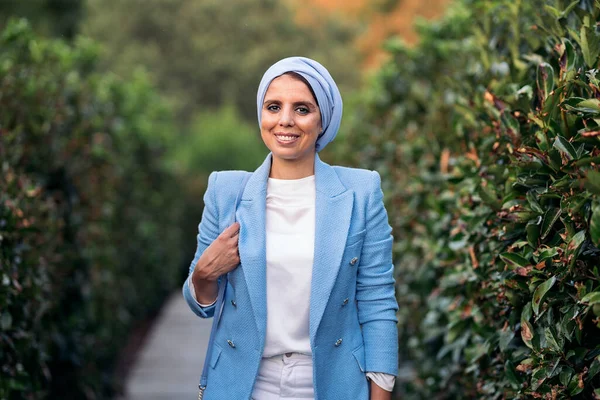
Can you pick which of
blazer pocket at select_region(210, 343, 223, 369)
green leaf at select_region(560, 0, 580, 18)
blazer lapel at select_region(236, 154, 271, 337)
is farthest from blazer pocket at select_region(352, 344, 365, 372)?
green leaf at select_region(560, 0, 580, 18)

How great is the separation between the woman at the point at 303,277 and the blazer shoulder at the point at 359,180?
0.07 ft

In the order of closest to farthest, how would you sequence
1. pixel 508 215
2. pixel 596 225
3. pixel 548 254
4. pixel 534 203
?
1. pixel 596 225
2. pixel 548 254
3. pixel 534 203
4. pixel 508 215

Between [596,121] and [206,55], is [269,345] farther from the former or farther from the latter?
[206,55]

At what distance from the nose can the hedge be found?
1.51 metres

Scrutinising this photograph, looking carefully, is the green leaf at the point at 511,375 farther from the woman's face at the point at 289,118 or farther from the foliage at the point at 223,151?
the foliage at the point at 223,151

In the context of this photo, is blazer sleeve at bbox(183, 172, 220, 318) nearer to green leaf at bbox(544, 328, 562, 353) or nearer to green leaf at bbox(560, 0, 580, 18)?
green leaf at bbox(544, 328, 562, 353)

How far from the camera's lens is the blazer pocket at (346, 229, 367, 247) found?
303 centimetres

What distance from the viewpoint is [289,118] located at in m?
3.00

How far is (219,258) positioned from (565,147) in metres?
1.18

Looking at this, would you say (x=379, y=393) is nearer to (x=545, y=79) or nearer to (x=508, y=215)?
(x=508, y=215)

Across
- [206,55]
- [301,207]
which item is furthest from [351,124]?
[206,55]

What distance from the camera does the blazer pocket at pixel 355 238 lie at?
303 cm

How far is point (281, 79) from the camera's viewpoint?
3025 mm

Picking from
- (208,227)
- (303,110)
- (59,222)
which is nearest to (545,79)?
(303,110)
